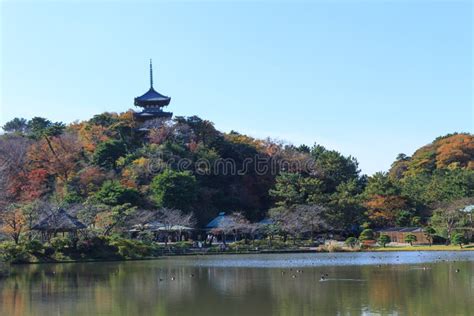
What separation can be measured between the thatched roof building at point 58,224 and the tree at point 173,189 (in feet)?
36.9

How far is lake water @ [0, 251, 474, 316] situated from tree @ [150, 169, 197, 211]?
16.6 metres

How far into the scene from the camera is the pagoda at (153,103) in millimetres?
62844

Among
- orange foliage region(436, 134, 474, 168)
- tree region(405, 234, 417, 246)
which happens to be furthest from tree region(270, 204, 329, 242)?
orange foliage region(436, 134, 474, 168)

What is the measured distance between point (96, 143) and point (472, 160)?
122ft

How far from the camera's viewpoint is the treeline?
45719 millimetres

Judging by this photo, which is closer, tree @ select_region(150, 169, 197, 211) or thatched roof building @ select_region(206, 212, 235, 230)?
tree @ select_region(150, 169, 197, 211)

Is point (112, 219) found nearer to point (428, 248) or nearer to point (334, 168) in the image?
point (428, 248)

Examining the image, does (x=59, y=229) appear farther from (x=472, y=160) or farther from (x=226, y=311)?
(x=472, y=160)

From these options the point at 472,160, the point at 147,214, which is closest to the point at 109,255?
the point at 147,214

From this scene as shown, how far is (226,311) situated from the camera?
15391 mm

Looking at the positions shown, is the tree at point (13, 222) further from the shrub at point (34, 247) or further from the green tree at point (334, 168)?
the green tree at point (334, 168)

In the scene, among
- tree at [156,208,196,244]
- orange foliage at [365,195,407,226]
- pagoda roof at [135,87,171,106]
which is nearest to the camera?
tree at [156,208,196,244]

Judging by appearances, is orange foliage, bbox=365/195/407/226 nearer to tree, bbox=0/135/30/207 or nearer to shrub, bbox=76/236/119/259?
shrub, bbox=76/236/119/259

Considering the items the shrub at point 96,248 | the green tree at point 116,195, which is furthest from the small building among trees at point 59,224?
the green tree at point 116,195
